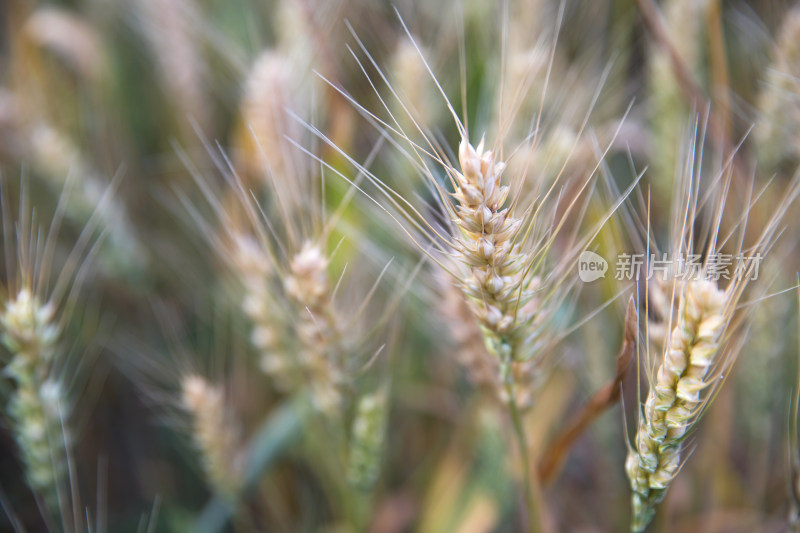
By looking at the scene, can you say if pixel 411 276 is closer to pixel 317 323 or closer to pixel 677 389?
pixel 317 323

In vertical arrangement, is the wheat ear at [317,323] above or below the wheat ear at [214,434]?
above

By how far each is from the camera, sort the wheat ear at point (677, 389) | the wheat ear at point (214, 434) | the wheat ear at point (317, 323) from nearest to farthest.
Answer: the wheat ear at point (677, 389)
the wheat ear at point (317, 323)
the wheat ear at point (214, 434)

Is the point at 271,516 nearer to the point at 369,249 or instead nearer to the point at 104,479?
the point at 104,479

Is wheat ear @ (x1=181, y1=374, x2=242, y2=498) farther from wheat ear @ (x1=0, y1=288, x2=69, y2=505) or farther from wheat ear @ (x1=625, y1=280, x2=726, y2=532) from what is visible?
wheat ear @ (x1=625, y1=280, x2=726, y2=532)

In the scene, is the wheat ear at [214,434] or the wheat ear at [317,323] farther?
the wheat ear at [214,434]

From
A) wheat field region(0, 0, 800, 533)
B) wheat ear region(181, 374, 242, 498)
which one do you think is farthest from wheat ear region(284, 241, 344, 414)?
wheat ear region(181, 374, 242, 498)

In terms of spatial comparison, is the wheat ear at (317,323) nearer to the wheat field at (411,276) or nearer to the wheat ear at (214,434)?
the wheat field at (411,276)

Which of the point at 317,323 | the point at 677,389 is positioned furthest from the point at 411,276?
the point at 677,389

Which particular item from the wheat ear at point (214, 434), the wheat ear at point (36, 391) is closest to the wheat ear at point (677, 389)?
the wheat ear at point (214, 434)

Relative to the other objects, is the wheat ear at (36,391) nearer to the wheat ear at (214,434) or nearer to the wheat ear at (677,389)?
the wheat ear at (214,434)

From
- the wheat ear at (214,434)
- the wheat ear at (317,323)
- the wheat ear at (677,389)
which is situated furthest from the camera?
the wheat ear at (214,434)
